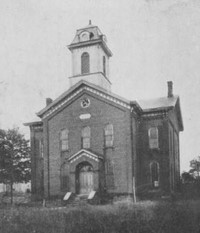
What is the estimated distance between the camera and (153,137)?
29.2 meters

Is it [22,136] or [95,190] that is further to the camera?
[22,136]

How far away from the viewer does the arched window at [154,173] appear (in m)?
28.2

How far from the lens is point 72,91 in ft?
94.1

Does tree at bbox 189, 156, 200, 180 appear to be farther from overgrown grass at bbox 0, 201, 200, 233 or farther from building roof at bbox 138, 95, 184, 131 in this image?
overgrown grass at bbox 0, 201, 200, 233

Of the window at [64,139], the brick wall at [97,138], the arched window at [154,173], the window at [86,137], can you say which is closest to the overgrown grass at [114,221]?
the brick wall at [97,138]

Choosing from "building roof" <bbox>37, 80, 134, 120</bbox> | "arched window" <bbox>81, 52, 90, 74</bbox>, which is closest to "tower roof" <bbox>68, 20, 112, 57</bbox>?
"arched window" <bbox>81, 52, 90, 74</bbox>

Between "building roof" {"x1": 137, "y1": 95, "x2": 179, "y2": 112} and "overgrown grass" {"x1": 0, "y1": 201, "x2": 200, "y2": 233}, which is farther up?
"building roof" {"x1": 137, "y1": 95, "x2": 179, "y2": 112}

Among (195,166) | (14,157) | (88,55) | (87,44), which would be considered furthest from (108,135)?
(195,166)

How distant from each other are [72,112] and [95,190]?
6.68 meters

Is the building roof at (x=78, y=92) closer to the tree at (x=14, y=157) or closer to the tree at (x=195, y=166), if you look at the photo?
the tree at (x=14, y=157)

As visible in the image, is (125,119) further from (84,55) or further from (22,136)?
(22,136)

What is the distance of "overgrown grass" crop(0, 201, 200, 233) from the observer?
36.4ft

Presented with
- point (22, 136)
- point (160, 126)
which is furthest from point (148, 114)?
point (22, 136)

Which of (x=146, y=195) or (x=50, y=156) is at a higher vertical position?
(x=50, y=156)
